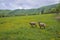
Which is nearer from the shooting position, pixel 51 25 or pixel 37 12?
pixel 51 25

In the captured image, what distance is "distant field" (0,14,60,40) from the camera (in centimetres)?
439

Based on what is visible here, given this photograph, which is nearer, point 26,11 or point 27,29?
point 27,29

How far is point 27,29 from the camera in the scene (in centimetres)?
459

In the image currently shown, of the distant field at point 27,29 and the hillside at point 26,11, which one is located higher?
the hillside at point 26,11

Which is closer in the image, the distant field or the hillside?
the distant field

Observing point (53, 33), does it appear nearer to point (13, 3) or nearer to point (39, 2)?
point (39, 2)

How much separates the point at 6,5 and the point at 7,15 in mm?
332

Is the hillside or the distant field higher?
the hillside

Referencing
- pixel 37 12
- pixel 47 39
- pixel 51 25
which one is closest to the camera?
pixel 47 39

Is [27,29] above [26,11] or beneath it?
beneath

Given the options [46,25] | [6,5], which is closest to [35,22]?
[46,25]

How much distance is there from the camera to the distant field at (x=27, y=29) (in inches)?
173

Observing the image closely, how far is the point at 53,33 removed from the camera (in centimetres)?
447

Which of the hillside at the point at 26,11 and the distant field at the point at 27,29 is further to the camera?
the hillside at the point at 26,11
